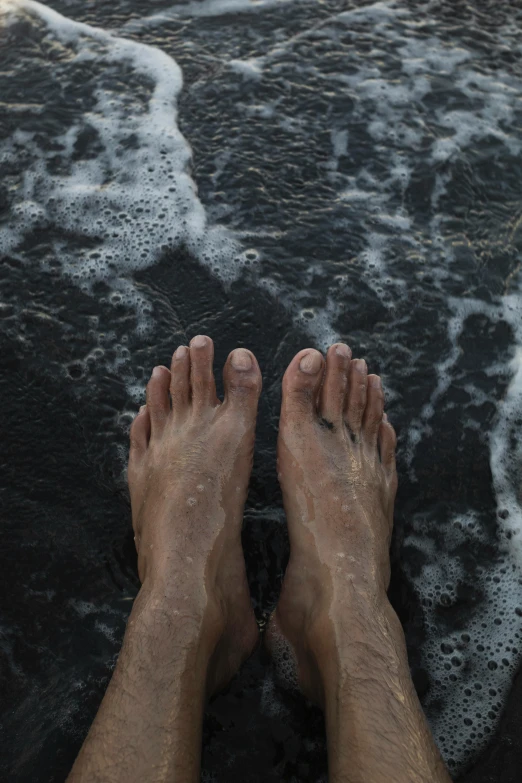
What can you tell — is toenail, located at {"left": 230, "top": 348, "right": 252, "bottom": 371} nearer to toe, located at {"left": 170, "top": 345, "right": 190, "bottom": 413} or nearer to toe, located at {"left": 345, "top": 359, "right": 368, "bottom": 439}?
toe, located at {"left": 170, "top": 345, "right": 190, "bottom": 413}

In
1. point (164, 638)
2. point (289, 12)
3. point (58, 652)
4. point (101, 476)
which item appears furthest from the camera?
point (289, 12)

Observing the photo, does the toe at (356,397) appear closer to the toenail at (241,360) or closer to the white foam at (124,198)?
the toenail at (241,360)

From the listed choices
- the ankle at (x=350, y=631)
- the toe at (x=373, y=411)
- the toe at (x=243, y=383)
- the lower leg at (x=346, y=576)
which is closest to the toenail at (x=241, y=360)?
the toe at (x=243, y=383)

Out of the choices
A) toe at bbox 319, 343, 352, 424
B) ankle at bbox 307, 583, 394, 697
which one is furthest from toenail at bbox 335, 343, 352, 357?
ankle at bbox 307, 583, 394, 697

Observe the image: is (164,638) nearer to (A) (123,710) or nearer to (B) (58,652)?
(A) (123,710)

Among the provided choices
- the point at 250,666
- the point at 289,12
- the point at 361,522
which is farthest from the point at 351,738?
the point at 289,12

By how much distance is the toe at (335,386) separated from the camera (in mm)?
1845

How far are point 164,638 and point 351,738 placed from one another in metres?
0.42

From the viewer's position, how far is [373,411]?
189 centimetres

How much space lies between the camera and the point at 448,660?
1.62 meters

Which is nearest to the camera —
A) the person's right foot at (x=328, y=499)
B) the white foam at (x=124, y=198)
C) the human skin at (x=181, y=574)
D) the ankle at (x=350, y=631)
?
the human skin at (x=181, y=574)

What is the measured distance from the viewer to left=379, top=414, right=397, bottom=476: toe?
187 cm

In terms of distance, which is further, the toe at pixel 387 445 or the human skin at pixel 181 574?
the toe at pixel 387 445

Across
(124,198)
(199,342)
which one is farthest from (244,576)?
(124,198)
